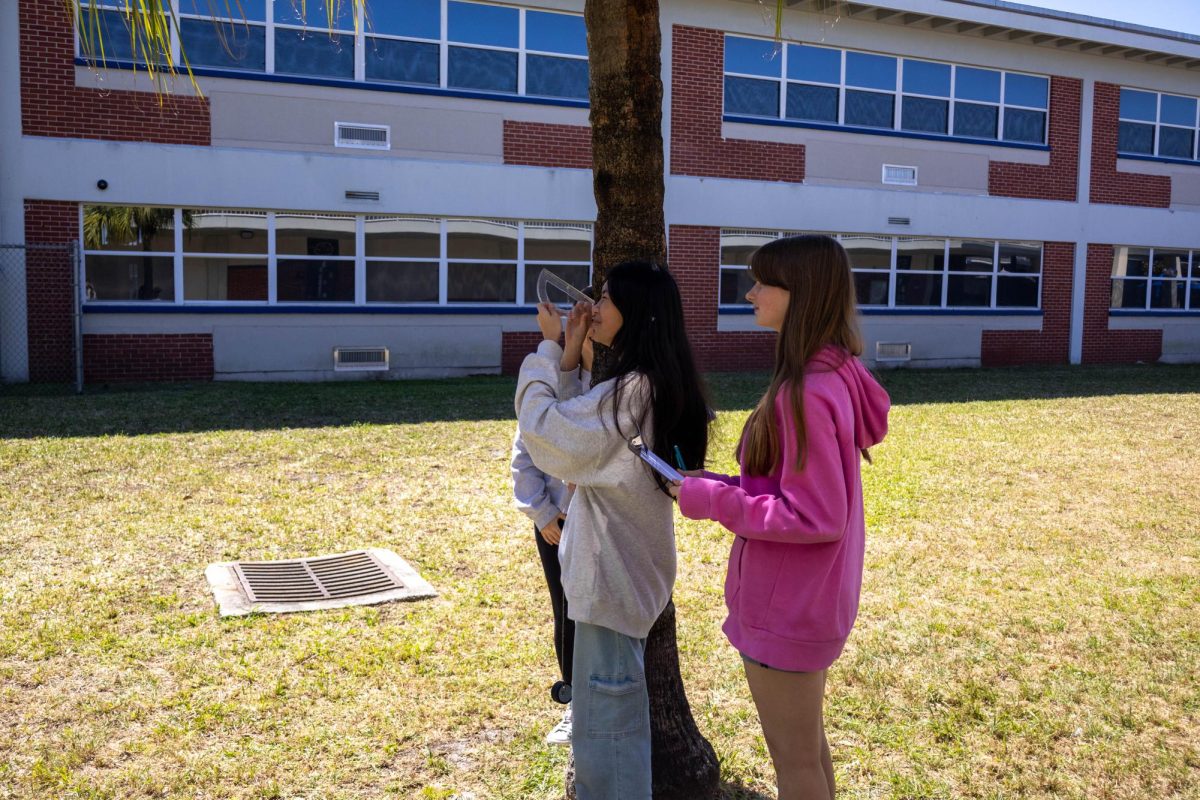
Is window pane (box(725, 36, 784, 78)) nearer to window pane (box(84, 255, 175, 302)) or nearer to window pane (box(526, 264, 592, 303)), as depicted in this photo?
window pane (box(526, 264, 592, 303))

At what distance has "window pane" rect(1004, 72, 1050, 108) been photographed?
2125 cm

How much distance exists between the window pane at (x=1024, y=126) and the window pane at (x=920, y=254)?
9.06 ft

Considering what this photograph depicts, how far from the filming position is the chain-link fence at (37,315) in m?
14.5

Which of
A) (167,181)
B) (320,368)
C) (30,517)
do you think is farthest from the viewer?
(320,368)

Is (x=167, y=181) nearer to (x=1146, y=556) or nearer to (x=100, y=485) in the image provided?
A: (x=100, y=485)

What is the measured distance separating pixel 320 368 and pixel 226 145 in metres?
3.53

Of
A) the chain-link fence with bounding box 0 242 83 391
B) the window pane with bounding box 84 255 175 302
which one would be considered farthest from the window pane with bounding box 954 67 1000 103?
the chain-link fence with bounding box 0 242 83 391

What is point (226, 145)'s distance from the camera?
50.1 feet

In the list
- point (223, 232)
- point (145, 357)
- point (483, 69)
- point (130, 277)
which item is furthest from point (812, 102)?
point (145, 357)

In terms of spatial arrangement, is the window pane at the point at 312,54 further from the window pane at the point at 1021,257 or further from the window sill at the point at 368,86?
the window pane at the point at 1021,257

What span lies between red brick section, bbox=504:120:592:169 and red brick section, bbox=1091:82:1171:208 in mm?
11573

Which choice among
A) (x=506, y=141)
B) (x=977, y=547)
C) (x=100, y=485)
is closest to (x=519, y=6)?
(x=506, y=141)

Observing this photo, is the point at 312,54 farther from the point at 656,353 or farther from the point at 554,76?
the point at 656,353

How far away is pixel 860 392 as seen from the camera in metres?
2.53
